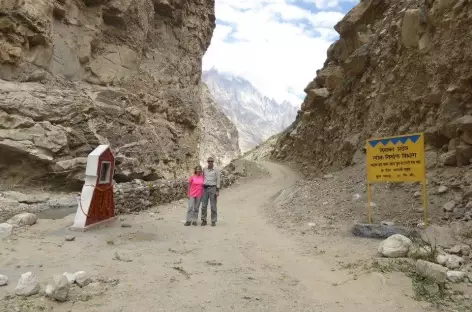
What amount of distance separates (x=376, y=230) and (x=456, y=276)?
2.44 metres

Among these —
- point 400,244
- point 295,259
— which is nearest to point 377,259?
point 400,244

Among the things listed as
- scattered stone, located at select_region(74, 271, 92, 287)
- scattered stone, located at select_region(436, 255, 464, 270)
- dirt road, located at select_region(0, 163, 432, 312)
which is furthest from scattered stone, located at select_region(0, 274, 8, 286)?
scattered stone, located at select_region(436, 255, 464, 270)

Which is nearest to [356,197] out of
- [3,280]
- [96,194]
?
[96,194]

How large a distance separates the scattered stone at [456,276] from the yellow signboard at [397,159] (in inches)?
111

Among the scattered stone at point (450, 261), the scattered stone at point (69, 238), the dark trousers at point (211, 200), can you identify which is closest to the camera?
the scattered stone at point (450, 261)

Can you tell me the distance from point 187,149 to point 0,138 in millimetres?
13120

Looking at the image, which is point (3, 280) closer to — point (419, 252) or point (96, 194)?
point (96, 194)

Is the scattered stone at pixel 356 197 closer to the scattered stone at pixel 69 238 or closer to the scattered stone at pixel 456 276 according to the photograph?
the scattered stone at pixel 456 276

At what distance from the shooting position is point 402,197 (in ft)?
27.5

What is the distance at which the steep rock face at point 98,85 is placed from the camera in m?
15.3

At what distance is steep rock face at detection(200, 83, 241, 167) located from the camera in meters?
66.8

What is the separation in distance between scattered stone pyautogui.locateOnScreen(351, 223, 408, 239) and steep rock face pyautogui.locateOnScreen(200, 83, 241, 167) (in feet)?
186

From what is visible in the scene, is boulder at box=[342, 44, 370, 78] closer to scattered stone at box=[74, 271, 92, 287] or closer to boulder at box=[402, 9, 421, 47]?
boulder at box=[402, 9, 421, 47]

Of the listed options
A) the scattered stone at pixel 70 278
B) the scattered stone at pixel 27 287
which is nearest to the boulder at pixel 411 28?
the scattered stone at pixel 70 278
